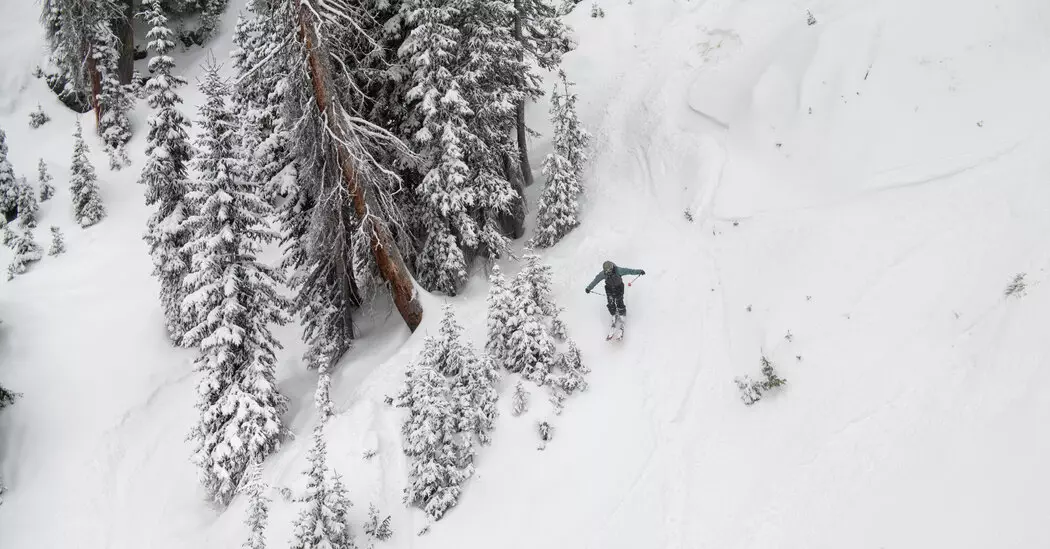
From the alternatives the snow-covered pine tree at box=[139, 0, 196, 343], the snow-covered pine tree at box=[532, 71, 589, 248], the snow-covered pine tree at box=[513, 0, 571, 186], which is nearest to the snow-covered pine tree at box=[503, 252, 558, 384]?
the snow-covered pine tree at box=[532, 71, 589, 248]

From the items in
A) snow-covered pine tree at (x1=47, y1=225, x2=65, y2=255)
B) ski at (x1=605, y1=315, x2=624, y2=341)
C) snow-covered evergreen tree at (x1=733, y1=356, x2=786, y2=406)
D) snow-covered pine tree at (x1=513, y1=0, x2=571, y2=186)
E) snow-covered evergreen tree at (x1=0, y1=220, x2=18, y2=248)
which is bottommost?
snow-covered evergreen tree at (x1=0, y1=220, x2=18, y2=248)

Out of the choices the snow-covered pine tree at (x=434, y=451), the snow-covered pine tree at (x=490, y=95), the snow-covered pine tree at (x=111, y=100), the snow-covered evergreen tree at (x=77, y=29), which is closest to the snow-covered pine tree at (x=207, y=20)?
the snow-covered evergreen tree at (x=77, y=29)

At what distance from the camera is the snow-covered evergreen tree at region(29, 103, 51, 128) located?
1048 inches

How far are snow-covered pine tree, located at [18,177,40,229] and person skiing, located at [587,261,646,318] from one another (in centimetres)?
2337

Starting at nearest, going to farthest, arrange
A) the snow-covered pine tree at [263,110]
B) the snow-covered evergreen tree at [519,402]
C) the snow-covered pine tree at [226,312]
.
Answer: the snow-covered evergreen tree at [519,402]
the snow-covered pine tree at [226,312]
the snow-covered pine tree at [263,110]

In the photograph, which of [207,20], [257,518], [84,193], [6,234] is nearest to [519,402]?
[257,518]

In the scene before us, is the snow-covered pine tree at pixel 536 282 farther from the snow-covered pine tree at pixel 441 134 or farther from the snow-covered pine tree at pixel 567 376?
the snow-covered pine tree at pixel 441 134

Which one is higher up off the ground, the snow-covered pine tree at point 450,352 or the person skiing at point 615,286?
the person skiing at point 615,286

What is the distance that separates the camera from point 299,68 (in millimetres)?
13031

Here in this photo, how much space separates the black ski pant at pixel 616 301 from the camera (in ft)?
39.1

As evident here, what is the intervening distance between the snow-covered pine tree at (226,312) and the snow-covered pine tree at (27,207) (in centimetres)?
1509

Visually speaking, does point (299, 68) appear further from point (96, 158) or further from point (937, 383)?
point (96, 158)

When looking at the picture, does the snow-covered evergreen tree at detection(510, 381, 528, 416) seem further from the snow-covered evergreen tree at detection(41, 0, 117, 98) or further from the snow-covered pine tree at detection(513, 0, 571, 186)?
the snow-covered evergreen tree at detection(41, 0, 117, 98)

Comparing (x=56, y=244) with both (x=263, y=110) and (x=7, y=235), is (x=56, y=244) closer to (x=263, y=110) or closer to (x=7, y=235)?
(x=7, y=235)
